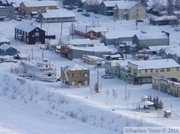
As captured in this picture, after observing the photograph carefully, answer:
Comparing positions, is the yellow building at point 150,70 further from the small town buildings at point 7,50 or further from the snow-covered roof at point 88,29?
the snow-covered roof at point 88,29

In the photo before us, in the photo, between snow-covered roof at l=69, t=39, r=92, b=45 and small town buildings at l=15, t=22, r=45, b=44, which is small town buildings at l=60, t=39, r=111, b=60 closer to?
snow-covered roof at l=69, t=39, r=92, b=45

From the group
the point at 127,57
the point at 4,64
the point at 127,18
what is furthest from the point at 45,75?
the point at 127,18

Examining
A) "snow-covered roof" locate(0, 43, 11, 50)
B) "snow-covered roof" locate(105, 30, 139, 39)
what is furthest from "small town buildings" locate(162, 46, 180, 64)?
"snow-covered roof" locate(0, 43, 11, 50)

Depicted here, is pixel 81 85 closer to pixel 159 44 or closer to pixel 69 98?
pixel 69 98

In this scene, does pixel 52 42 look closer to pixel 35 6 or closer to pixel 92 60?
pixel 92 60

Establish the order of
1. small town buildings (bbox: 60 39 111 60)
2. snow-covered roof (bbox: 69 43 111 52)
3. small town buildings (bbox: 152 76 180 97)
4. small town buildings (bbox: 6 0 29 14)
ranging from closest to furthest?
small town buildings (bbox: 152 76 180 97) < small town buildings (bbox: 60 39 111 60) < snow-covered roof (bbox: 69 43 111 52) < small town buildings (bbox: 6 0 29 14)

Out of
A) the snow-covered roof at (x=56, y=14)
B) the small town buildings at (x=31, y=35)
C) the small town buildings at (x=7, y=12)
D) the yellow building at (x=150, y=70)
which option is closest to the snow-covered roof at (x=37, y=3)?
the small town buildings at (x=7, y=12)
